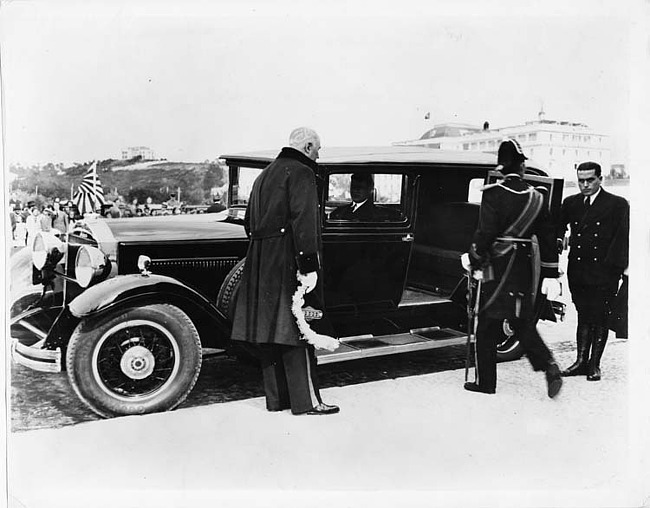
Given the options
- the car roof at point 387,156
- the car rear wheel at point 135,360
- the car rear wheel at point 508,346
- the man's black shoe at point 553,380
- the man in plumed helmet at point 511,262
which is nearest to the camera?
the car rear wheel at point 135,360

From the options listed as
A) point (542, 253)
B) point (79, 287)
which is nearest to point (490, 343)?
point (542, 253)

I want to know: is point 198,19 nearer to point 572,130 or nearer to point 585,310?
point 572,130

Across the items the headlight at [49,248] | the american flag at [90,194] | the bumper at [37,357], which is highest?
the american flag at [90,194]

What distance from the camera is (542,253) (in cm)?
360

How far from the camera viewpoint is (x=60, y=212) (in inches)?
131

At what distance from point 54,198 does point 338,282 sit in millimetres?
1628

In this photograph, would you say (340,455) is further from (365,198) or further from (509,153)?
(509,153)

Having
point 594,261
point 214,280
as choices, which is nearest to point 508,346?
point 594,261

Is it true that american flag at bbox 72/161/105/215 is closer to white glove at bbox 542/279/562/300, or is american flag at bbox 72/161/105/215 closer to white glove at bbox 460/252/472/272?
white glove at bbox 460/252/472/272

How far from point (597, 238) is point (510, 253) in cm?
60

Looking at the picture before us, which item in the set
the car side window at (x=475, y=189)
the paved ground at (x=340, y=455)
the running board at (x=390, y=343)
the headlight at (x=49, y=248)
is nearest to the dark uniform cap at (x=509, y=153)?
the car side window at (x=475, y=189)

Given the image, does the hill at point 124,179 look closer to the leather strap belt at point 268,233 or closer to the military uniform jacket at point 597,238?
the leather strap belt at point 268,233

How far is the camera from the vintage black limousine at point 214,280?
123 inches

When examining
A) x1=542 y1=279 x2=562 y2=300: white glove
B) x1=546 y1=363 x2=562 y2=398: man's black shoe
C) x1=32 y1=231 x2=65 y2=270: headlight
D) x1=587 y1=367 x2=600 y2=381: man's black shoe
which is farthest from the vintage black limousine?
x1=587 y1=367 x2=600 y2=381: man's black shoe
